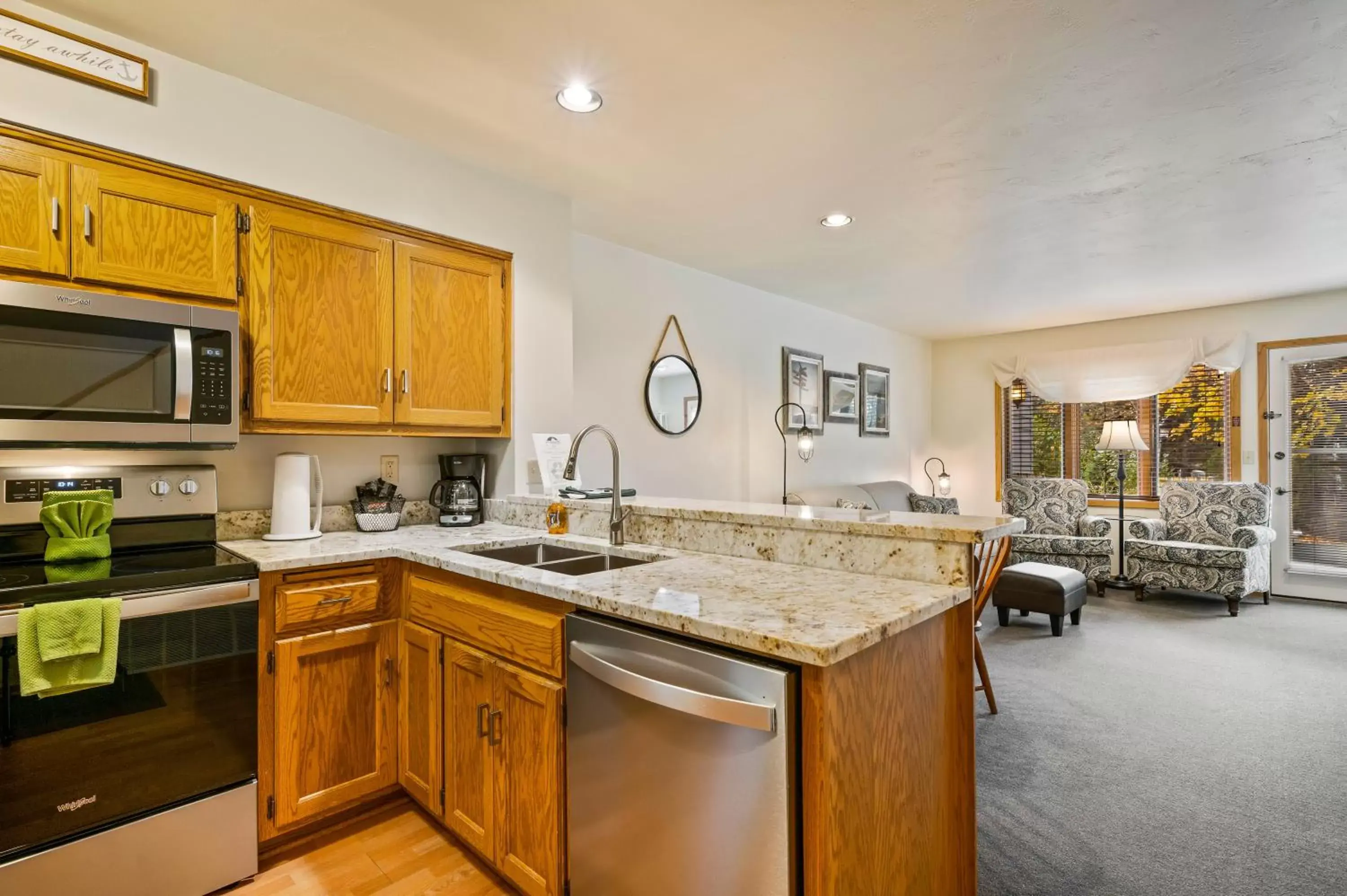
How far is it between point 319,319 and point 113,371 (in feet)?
2.01

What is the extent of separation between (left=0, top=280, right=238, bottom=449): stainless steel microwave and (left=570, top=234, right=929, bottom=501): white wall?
1802 mm

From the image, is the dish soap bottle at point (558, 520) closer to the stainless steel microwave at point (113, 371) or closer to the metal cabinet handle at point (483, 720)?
the metal cabinet handle at point (483, 720)

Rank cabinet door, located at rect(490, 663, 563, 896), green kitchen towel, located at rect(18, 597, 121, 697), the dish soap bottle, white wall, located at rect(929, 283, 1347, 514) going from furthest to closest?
1. white wall, located at rect(929, 283, 1347, 514)
2. the dish soap bottle
3. cabinet door, located at rect(490, 663, 563, 896)
4. green kitchen towel, located at rect(18, 597, 121, 697)

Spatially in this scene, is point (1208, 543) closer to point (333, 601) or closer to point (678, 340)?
point (678, 340)

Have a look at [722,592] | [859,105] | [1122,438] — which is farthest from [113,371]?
[1122,438]

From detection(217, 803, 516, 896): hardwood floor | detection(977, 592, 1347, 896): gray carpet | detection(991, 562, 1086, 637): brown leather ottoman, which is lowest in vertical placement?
detection(217, 803, 516, 896): hardwood floor

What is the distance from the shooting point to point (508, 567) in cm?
177

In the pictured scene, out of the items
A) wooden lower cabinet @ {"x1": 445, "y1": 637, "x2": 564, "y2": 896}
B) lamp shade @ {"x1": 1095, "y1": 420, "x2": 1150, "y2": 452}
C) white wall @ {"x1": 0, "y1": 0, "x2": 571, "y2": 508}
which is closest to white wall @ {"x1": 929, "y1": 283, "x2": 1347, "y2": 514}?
lamp shade @ {"x1": 1095, "y1": 420, "x2": 1150, "y2": 452}

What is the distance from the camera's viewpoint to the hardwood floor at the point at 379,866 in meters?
1.80

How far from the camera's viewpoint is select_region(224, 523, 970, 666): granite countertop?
1.15 m

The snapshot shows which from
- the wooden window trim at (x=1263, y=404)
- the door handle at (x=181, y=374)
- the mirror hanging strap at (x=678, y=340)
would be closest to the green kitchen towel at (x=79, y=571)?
the door handle at (x=181, y=374)

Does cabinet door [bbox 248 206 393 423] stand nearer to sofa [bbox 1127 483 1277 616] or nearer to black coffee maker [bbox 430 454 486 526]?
black coffee maker [bbox 430 454 486 526]

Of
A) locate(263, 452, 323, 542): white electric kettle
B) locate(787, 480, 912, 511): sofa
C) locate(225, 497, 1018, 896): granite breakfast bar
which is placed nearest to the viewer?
locate(225, 497, 1018, 896): granite breakfast bar

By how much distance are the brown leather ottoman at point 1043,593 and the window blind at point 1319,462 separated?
7.85 ft
